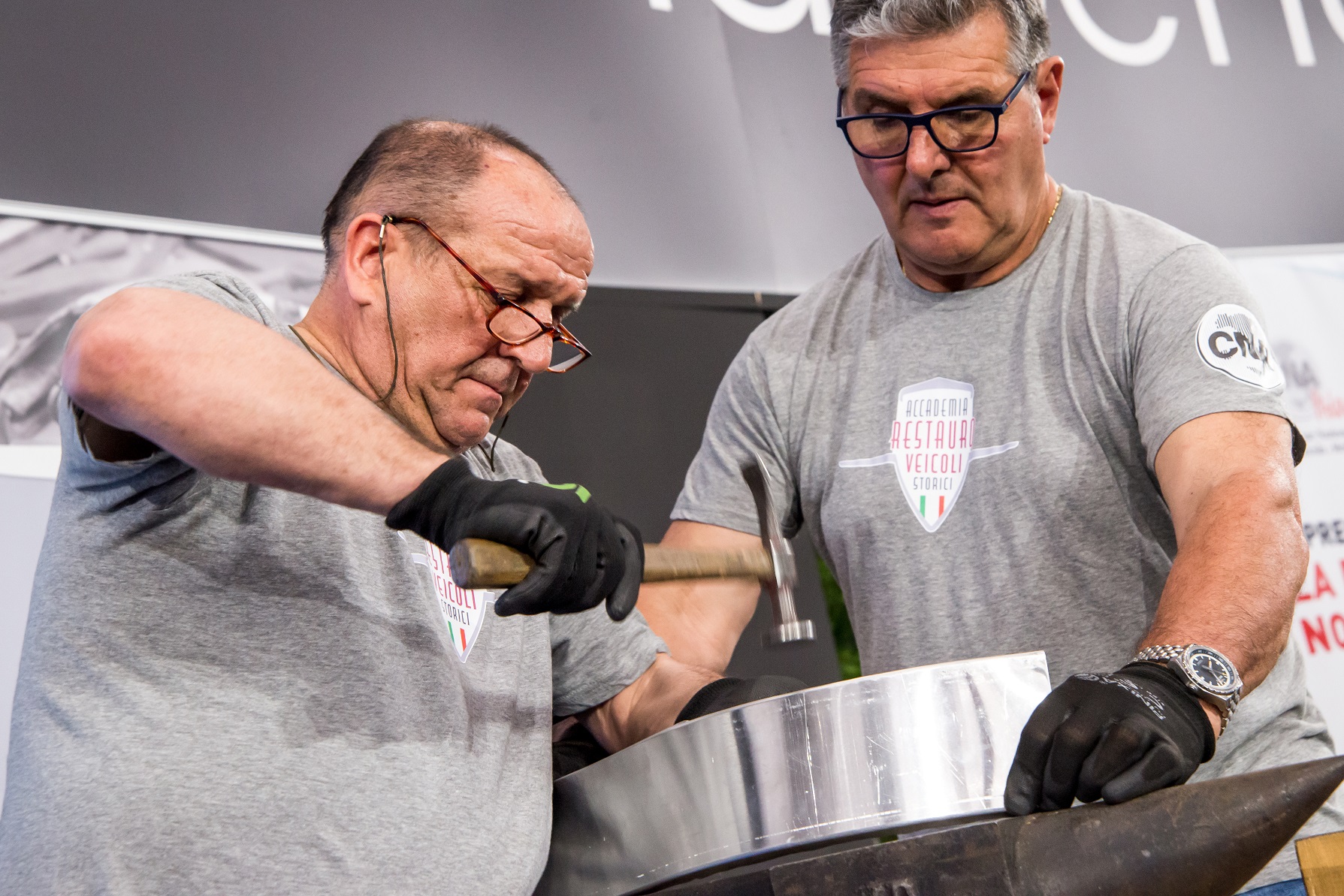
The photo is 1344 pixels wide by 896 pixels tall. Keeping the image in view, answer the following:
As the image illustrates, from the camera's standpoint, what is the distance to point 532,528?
900 mm

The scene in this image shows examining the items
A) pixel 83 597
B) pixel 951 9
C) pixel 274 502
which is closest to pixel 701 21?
pixel 951 9

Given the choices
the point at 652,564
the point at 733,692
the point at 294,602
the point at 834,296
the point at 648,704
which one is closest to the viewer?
the point at 294,602

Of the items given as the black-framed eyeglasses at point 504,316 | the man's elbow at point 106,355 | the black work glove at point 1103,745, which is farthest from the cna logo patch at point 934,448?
the man's elbow at point 106,355

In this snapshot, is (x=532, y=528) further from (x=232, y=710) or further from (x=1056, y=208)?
(x=1056, y=208)

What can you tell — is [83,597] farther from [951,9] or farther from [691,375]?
[691,375]

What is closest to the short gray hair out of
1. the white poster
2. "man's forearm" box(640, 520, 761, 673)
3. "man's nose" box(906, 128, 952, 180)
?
"man's nose" box(906, 128, 952, 180)

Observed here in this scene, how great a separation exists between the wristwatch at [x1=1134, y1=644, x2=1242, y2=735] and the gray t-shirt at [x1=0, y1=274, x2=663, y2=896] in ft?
2.13

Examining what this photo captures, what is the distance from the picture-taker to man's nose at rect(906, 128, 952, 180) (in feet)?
4.92

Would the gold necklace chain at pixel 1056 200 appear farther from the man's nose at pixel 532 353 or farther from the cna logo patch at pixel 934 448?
the man's nose at pixel 532 353

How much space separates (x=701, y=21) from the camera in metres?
2.35

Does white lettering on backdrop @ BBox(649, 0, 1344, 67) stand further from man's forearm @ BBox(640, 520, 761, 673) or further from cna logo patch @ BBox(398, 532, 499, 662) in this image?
cna logo patch @ BBox(398, 532, 499, 662)

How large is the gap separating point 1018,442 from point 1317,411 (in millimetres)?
1506

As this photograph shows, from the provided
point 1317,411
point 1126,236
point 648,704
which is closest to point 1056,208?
point 1126,236

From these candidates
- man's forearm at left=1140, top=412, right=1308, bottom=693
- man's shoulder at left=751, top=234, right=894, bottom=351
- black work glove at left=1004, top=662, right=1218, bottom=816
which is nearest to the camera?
black work glove at left=1004, top=662, right=1218, bottom=816
